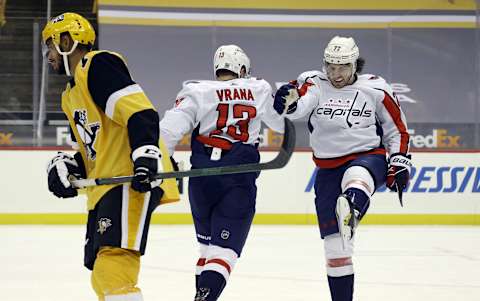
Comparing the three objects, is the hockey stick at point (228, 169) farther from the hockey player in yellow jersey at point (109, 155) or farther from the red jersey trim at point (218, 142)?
the red jersey trim at point (218, 142)

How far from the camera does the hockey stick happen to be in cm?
287

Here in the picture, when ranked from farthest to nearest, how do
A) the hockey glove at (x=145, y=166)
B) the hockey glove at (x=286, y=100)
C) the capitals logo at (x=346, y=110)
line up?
the capitals logo at (x=346, y=110) < the hockey glove at (x=286, y=100) < the hockey glove at (x=145, y=166)

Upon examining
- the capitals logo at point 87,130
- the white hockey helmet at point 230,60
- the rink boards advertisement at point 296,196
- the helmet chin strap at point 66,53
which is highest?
the helmet chin strap at point 66,53

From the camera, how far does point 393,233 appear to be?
8.35 meters

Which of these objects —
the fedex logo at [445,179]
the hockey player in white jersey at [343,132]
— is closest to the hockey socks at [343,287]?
the hockey player in white jersey at [343,132]

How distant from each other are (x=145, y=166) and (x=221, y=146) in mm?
1173

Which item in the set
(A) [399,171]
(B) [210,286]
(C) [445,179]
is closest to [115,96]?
(B) [210,286]

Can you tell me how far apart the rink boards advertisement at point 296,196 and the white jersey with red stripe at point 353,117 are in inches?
195

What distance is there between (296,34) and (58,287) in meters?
6.41

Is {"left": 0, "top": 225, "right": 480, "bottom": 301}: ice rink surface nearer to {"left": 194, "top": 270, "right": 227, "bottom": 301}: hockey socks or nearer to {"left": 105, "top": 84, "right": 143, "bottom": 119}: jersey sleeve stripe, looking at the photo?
{"left": 194, "top": 270, "right": 227, "bottom": 301}: hockey socks

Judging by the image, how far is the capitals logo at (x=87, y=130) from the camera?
2.92 metres

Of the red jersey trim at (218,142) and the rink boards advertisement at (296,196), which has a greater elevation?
the red jersey trim at (218,142)

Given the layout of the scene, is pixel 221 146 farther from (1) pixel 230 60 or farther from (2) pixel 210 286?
(2) pixel 210 286

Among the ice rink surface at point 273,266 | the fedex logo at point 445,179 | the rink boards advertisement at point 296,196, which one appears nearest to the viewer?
the ice rink surface at point 273,266
